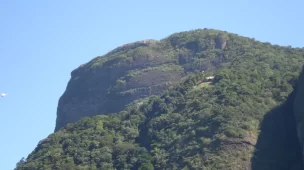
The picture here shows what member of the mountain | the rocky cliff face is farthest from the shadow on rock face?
the rocky cliff face

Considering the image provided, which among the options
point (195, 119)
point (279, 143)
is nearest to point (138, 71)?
point (195, 119)

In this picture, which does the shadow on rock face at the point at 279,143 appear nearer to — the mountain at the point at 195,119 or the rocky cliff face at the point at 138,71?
the mountain at the point at 195,119

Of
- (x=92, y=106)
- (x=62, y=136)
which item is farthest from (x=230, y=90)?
(x=92, y=106)

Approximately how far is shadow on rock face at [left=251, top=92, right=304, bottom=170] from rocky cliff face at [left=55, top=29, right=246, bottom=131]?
3352 cm

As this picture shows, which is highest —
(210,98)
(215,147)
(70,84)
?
(70,84)

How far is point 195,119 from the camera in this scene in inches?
2992

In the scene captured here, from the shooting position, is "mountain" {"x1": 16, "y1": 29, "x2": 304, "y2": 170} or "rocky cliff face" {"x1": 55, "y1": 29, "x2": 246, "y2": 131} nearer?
"mountain" {"x1": 16, "y1": 29, "x2": 304, "y2": 170}

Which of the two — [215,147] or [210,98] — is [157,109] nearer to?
[210,98]

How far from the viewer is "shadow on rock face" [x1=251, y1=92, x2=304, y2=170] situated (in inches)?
2623

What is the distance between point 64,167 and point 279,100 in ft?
87.7

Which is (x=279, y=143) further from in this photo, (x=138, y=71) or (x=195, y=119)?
(x=138, y=71)

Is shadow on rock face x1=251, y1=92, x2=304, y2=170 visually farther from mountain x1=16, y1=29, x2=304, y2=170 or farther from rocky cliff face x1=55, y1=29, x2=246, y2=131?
rocky cliff face x1=55, y1=29, x2=246, y2=131

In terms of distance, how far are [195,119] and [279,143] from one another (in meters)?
10.8

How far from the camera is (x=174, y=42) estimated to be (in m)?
119
